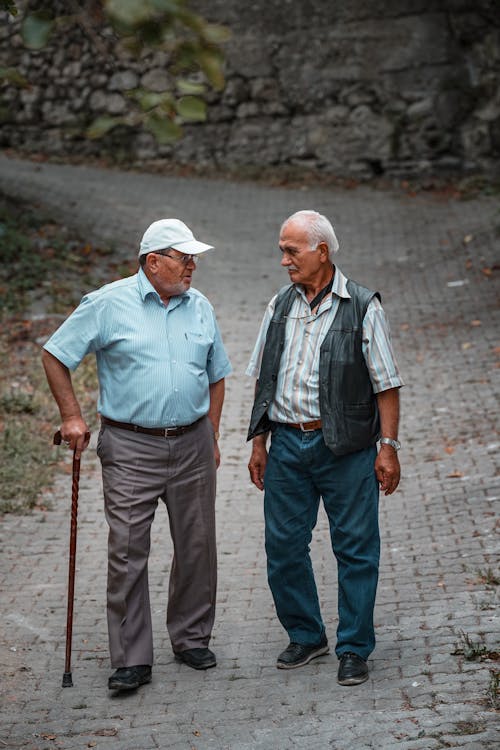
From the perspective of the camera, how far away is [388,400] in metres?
4.53

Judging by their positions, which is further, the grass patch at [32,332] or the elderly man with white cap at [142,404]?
the grass patch at [32,332]

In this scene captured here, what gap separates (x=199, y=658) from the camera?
16.3 ft

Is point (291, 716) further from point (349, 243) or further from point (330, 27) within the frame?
point (330, 27)

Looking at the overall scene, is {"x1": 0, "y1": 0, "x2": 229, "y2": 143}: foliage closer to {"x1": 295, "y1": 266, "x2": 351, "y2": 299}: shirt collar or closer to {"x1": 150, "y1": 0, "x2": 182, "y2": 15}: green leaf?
{"x1": 150, "y1": 0, "x2": 182, "y2": 15}: green leaf

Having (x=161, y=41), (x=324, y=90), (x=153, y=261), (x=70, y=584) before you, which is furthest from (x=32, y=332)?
(x=324, y=90)

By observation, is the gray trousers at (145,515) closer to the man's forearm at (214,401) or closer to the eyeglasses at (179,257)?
the man's forearm at (214,401)

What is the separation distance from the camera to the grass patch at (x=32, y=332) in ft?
25.6

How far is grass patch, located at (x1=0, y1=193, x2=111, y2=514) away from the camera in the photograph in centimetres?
781

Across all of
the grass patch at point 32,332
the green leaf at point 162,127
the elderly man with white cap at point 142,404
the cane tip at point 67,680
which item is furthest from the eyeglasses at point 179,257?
the grass patch at point 32,332

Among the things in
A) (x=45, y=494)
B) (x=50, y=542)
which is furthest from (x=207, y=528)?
(x=45, y=494)

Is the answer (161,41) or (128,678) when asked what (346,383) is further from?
(161,41)

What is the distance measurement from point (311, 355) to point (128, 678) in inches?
61.6

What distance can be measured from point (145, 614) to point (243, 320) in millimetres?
6930

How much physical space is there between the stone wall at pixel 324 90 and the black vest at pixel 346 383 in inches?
542
